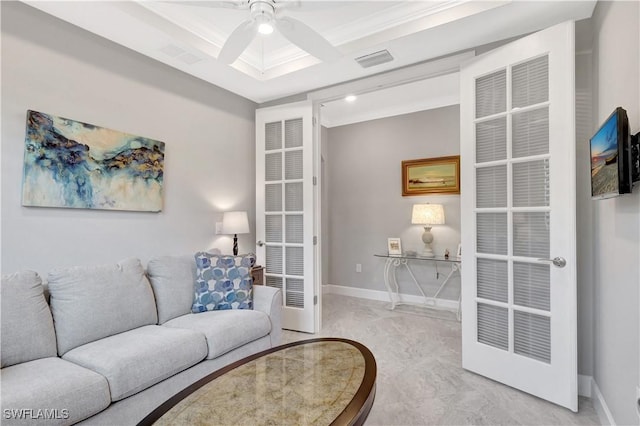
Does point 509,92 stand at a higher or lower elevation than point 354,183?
higher

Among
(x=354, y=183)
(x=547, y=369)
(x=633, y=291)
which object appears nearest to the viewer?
(x=633, y=291)

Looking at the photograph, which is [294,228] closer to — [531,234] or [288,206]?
[288,206]

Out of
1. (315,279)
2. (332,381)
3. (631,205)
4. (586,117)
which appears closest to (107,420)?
(332,381)

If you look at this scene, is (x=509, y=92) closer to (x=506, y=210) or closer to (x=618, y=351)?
(x=506, y=210)

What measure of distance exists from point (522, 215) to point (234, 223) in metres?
2.47

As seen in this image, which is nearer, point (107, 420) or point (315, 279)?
point (107, 420)

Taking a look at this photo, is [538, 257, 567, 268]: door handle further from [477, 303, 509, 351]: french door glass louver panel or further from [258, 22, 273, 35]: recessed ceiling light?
[258, 22, 273, 35]: recessed ceiling light

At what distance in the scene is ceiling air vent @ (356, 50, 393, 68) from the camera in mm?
2756

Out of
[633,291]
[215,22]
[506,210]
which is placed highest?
[215,22]

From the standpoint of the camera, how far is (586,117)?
2244mm

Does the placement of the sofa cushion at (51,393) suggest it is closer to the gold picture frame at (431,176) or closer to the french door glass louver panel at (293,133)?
the french door glass louver panel at (293,133)

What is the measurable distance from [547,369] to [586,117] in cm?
168

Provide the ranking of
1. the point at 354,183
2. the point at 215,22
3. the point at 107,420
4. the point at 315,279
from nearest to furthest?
1. the point at 107,420
2. the point at 215,22
3. the point at 315,279
4. the point at 354,183

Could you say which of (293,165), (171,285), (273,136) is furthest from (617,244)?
(273,136)
